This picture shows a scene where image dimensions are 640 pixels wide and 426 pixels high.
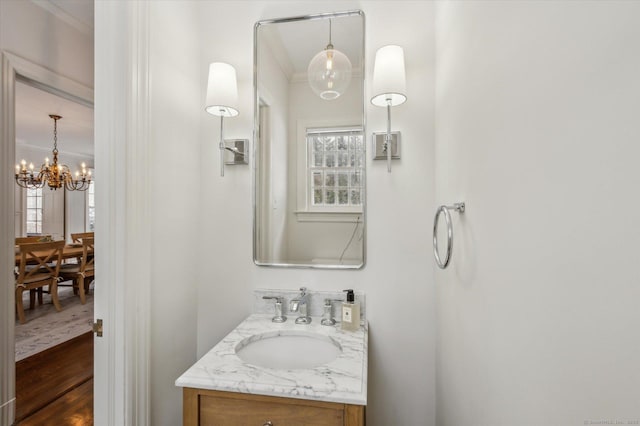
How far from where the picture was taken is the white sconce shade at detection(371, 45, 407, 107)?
4.21 ft

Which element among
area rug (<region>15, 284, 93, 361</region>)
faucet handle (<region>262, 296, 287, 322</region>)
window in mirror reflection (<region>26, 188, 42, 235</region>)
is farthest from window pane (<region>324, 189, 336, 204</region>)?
window in mirror reflection (<region>26, 188, 42, 235</region>)

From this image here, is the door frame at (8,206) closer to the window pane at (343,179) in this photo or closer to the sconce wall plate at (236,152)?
the sconce wall plate at (236,152)

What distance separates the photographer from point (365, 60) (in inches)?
57.5

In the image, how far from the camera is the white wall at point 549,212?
362 millimetres

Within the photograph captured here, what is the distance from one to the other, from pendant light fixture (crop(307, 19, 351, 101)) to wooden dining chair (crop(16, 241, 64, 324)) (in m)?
3.85

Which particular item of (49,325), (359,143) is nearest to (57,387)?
(49,325)

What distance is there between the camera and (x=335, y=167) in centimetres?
149

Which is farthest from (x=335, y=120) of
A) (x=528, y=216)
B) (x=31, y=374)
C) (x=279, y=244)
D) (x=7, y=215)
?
(x=31, y=374)

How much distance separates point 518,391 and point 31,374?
126 inches

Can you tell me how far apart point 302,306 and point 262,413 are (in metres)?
0.55

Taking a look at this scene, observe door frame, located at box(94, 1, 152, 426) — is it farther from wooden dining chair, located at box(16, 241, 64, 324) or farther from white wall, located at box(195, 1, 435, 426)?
wooden dining chair, located at box(16, 241, 64, 324)

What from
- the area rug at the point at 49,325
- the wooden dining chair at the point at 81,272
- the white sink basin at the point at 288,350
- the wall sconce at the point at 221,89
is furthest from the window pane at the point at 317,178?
the wooden dining chair at the point at 81,272

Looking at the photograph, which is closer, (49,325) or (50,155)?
(49,325)

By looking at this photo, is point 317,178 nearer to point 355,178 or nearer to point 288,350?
point 355,178
